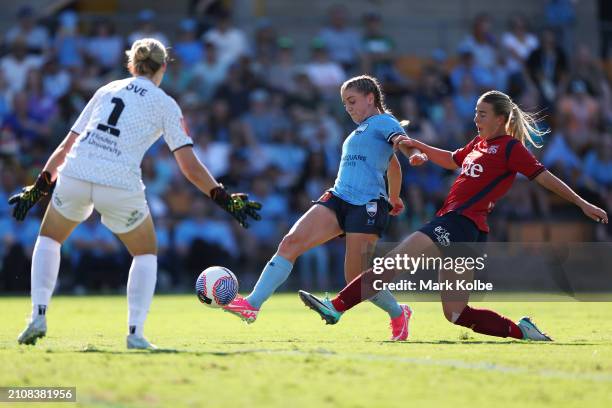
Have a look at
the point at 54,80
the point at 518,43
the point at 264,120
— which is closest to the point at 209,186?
the point at 54,80

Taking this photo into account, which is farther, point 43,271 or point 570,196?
point 570,196

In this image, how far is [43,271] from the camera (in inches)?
308

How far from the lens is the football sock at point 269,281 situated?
29.9 ft

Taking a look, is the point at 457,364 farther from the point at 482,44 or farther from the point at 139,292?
the point at 482,44

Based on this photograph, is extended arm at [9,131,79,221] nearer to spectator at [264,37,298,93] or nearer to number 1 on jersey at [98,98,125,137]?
number 1 on jersey at [98,98,125,137]

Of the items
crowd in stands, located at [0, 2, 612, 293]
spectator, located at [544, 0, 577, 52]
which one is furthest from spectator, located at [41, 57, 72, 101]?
spectator, located at [544, 0, 577, 52]

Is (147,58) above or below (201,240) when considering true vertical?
above

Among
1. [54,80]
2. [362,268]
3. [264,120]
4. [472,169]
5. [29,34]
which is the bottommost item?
[362,268]

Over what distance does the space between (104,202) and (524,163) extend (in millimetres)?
3398

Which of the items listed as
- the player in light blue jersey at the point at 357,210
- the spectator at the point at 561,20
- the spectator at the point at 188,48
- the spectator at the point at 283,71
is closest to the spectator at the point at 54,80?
the spectator at the point at 188,48

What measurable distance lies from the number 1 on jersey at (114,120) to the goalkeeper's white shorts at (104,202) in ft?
1.30

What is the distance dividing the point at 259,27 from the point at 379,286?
13.1 metres

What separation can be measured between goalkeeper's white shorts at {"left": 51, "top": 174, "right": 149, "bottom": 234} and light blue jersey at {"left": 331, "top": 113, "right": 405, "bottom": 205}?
A: 213cm

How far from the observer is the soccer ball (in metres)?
9.00
